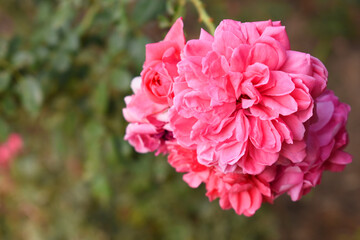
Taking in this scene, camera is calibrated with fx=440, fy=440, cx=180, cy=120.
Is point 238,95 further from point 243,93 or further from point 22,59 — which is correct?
point 22,59

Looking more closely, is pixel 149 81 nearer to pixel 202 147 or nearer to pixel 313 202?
pixel 202 147

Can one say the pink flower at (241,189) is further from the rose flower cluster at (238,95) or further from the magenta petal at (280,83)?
the magenta petal at (280,83)

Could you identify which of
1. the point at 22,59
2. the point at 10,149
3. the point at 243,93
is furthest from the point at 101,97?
the point at 10,149

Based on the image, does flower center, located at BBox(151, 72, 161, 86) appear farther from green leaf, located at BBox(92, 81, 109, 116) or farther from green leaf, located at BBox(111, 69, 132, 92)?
green leaf, located at BBox(92, 81, 109, 116)

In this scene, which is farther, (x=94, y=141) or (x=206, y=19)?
(x=94, y=141)

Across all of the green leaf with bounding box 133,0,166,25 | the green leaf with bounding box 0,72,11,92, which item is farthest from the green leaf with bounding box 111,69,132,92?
the green leaf with bounding box 0,72,11,92

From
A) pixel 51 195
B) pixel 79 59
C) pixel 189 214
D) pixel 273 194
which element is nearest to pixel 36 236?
pixel 51 195
